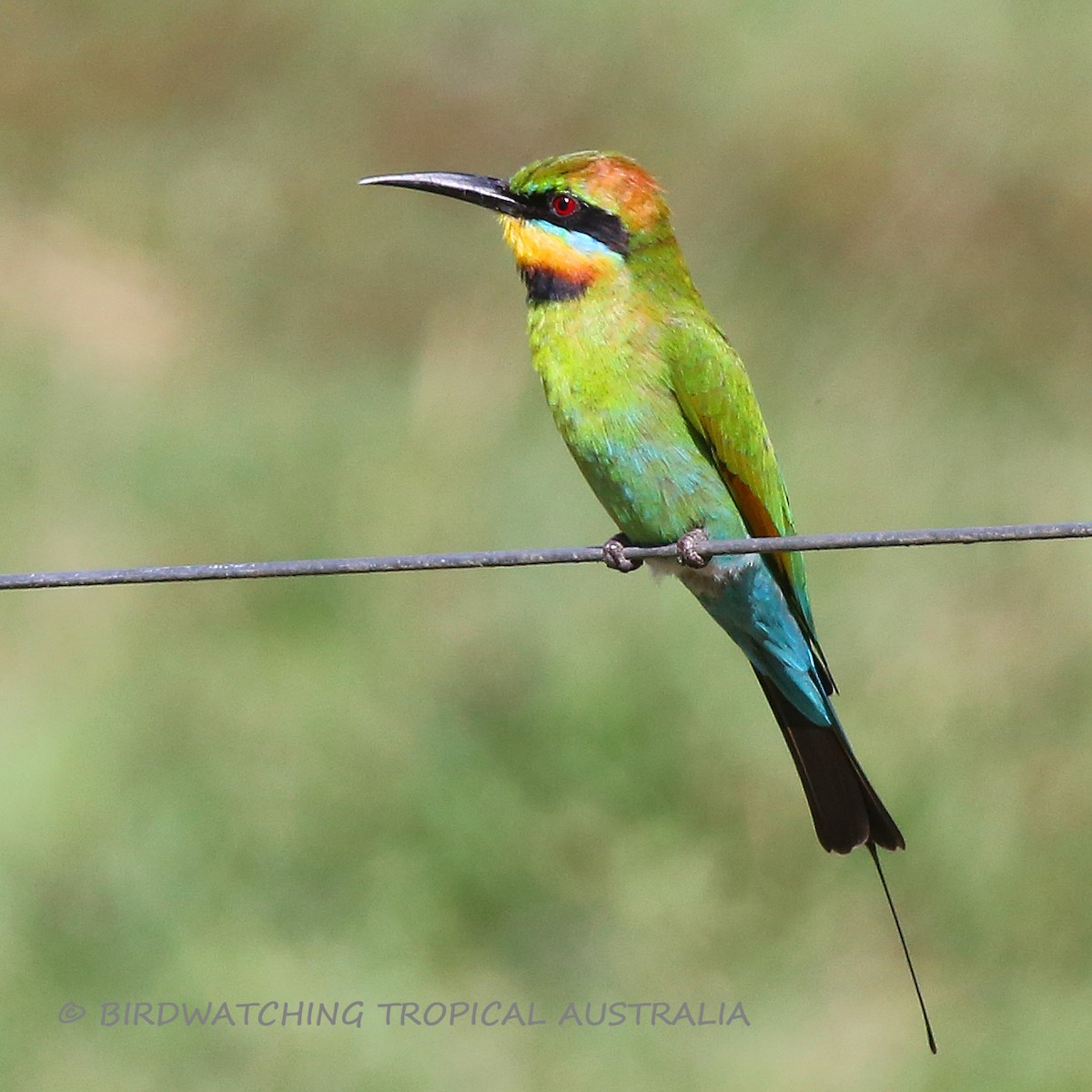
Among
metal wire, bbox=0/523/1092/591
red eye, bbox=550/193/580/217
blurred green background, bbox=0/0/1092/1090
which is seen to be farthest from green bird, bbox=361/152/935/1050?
blurred green background, bbox=0/0/1092/1090

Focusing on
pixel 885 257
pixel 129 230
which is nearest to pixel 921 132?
pixel 885 257

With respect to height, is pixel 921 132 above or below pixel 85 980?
above

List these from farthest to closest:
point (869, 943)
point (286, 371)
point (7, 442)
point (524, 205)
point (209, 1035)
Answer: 1. point (286, 371)
2. point (7, 442)
3. point (869, 943)
4. point (209, 1035)
5. point (524, 205)

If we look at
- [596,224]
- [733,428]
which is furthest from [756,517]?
[596,224]

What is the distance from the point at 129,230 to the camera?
6578 millimetres

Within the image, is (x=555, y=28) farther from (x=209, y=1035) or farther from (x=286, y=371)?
(x=209, y=1035)

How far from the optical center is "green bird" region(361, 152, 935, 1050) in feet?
10.5

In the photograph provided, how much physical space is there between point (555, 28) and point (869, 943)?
3.74 meters

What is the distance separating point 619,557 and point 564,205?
690mm

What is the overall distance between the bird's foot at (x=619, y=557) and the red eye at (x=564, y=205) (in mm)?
574

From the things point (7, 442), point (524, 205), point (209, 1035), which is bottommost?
point (209, 1035)

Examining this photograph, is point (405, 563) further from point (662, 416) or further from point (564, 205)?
point (564, 205)

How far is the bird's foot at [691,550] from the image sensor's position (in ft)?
9.63

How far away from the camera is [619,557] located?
3.04 meters
